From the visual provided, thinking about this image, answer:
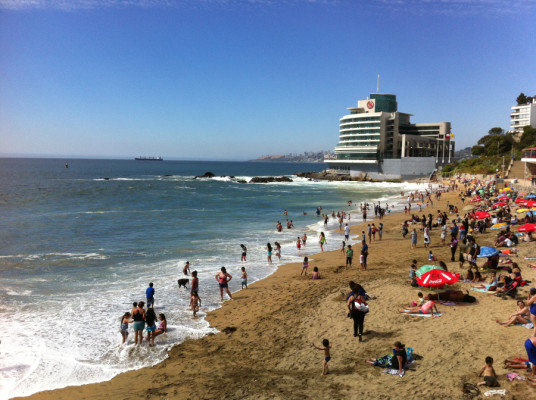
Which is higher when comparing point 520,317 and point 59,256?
point 520,317

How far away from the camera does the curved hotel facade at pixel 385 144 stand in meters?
105

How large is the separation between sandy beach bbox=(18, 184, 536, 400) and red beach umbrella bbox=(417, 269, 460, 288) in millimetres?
726

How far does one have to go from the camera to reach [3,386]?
30.2 ft

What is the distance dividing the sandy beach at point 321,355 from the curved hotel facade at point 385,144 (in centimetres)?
9543

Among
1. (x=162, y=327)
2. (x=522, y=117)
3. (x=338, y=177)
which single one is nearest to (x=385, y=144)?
(x=338, y=177)

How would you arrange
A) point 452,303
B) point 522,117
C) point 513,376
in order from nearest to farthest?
point 513,376 < point 452,303 < point 522,117

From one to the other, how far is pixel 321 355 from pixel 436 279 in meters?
4.77

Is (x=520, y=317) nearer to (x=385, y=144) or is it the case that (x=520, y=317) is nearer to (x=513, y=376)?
(x=513, y=376)

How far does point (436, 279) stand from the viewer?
11789 mm

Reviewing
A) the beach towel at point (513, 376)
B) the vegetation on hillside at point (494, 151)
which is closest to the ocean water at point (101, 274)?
the beach towel at point (513, 376)

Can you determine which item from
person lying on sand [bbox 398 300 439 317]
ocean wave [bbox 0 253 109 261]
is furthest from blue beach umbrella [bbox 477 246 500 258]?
ocean wave [bbox 0 253 109 261]

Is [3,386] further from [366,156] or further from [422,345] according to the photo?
[366,156]

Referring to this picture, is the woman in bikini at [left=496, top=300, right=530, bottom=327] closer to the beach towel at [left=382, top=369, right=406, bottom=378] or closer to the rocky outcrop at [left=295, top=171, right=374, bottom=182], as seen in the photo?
the beach towel at [left=382, top=369, right=406, bottom=378]

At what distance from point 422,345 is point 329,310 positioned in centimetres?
360
